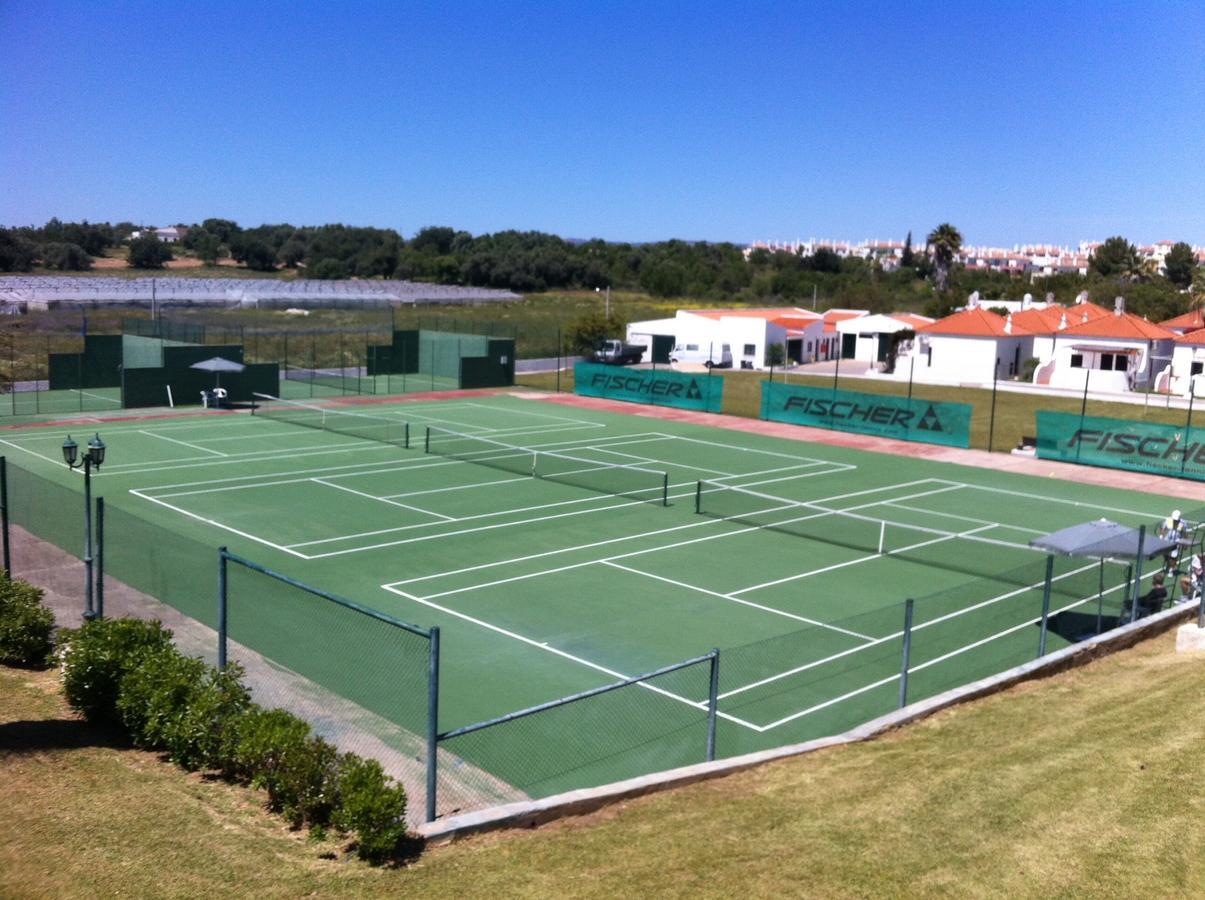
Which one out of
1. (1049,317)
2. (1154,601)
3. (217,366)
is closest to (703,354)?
(1049,317)

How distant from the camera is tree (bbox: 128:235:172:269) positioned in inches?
4845

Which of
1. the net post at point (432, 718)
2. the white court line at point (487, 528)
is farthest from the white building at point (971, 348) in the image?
the net post at point (432, 718)

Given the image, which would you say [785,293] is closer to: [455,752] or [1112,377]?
[1112,377]

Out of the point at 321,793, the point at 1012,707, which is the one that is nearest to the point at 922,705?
the point at 1012,707

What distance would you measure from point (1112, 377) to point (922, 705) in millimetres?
56587

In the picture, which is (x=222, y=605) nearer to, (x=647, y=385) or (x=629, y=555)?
(x=629, y=555)

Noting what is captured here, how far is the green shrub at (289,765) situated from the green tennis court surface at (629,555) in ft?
10.3

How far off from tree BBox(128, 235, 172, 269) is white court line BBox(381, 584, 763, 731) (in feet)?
370

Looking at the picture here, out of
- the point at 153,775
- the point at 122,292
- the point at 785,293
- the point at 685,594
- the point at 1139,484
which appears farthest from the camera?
the point at 785,293

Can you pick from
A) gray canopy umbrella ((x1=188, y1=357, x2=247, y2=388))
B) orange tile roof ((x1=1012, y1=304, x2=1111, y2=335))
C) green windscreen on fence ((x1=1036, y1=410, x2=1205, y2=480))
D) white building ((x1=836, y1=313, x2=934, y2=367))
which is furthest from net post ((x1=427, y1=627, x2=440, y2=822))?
white building ((x1=836, y1=313, x2=934, y2=367))

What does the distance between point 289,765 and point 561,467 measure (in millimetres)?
24930

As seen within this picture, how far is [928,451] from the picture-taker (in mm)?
40094

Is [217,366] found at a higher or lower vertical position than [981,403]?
higher

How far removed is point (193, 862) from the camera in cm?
820
